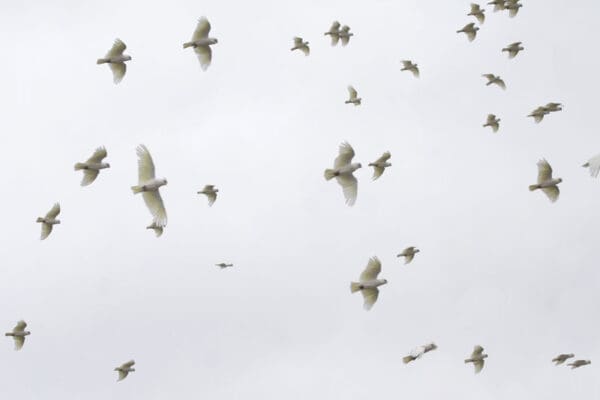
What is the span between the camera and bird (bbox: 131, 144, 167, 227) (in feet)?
175

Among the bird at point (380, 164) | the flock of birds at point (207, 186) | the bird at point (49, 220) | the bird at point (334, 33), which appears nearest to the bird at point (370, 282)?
the flock of birds at point (207, 186)

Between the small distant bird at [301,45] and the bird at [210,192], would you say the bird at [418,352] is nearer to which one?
the bird at [210,192]

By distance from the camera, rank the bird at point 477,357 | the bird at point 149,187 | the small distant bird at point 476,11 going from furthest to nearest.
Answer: the small distant bird at point 476,11
the bird at point 477,357
the bird at point 149,187

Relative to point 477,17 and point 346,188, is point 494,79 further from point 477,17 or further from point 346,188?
point 346,188

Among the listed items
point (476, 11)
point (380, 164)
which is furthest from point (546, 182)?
point (476, 11)

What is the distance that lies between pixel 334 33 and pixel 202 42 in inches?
603

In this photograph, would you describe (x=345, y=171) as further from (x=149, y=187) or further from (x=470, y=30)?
(x=470, y=30)

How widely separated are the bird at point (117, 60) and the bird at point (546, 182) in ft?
69.6

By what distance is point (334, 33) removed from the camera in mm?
75750

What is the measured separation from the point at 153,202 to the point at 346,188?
9.95 metres

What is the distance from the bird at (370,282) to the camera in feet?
→ 187

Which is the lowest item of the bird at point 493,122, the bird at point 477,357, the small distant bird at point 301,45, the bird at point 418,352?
the bird at point 418,352

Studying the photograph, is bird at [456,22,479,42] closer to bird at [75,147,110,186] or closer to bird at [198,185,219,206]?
bird at [198,185,219,206]

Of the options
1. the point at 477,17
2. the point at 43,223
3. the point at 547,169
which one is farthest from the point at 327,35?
the point at 43,223
